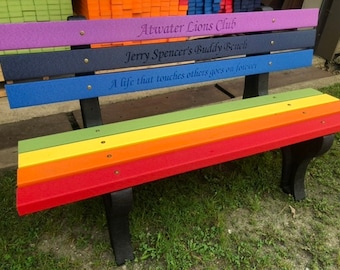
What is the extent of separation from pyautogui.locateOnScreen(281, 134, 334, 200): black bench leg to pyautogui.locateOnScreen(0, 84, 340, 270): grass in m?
0.07

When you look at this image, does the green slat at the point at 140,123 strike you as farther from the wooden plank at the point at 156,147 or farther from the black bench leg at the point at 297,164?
the black bench leg at the point at 297,164

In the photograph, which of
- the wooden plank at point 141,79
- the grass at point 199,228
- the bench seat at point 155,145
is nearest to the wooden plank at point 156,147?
the bench seat at point 155,145

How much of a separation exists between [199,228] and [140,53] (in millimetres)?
1008

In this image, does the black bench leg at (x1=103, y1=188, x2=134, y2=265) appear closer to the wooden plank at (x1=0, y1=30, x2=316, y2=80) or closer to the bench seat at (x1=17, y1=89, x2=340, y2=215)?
the bench seat at (x1=17, y1=89, x2=340, y2=215)

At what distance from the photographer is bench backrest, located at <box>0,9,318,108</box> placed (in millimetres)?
1788

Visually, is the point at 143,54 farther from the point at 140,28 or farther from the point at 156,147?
the point at 156,147

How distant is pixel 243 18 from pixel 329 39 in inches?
90.8

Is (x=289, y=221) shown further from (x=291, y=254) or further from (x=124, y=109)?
(x=124, y=109)

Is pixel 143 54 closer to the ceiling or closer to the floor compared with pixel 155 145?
closer to the ceiling

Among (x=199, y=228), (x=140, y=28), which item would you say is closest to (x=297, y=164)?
(x=199, y=228)

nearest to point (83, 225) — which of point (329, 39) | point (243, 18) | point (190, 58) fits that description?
point (190, 58)

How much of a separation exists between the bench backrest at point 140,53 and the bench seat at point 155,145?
223 mm

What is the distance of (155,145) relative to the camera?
1775 millimetres

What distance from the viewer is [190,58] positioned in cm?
222
